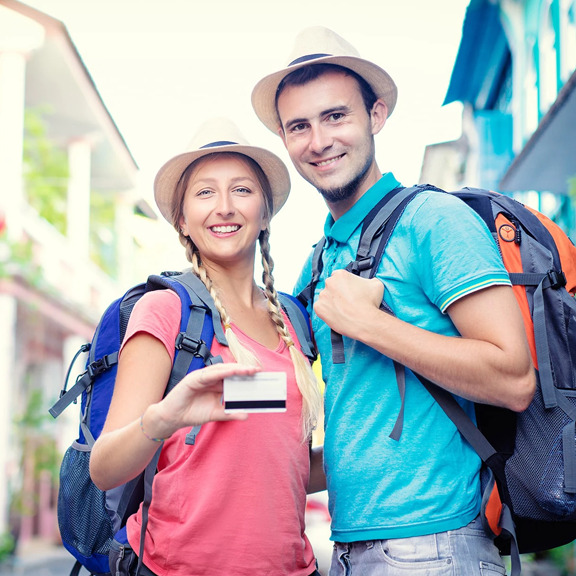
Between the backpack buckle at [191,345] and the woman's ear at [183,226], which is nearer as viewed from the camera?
the backpack buckle at [191,345]

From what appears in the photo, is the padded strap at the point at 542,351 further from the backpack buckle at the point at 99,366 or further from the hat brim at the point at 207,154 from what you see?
the backpack buckle at the point at 99,366

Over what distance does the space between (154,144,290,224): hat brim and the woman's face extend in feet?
0.17

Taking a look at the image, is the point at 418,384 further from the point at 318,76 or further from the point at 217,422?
the point at 318,76

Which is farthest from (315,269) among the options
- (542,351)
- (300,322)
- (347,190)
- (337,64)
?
(542,351)

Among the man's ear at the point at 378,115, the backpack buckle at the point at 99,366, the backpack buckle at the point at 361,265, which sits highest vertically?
the man's ear at the point at 378,115

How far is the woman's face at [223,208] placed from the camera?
2.94m

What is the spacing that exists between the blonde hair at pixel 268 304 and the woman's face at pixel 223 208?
0.04 meters

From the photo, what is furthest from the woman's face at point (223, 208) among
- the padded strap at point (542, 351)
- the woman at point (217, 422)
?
the padded strap at point (542, 351)

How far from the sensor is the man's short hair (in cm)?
304

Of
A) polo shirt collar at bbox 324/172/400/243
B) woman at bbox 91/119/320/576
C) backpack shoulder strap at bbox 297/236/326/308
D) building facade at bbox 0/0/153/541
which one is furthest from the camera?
building facade at bbox 0/0/153/541

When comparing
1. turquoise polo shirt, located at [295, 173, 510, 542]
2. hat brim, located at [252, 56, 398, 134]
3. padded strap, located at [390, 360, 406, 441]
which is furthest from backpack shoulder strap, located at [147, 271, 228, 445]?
hat brim, located at [252, 56, 398, 134]

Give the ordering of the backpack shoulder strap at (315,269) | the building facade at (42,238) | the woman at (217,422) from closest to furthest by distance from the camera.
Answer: the woman at (217,422) < the backpack shoulder strap at (315,269) < the building facade at (42,238)

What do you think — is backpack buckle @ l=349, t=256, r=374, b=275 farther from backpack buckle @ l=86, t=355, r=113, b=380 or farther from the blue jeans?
backpack buckle @ l=86, t=355, r=113, b=380

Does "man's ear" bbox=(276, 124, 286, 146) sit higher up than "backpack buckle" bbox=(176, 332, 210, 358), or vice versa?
"man's ear" bbox=(276, 124, 286, 146)
